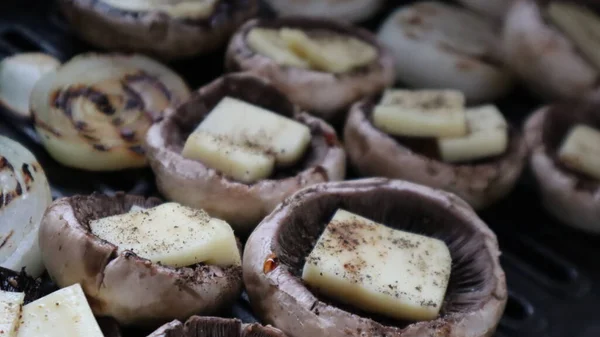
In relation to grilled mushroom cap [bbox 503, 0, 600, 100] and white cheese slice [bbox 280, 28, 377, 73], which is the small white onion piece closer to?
white cheese slice [bbox 280, 28, 377, 73]

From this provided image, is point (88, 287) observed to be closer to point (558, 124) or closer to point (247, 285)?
point (247, 285)

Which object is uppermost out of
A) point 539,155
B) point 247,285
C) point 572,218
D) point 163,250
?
point 163,250

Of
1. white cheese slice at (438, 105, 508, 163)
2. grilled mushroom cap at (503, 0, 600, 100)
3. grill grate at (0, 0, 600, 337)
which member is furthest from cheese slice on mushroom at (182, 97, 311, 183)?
grilled mushroom cap at (503, 0, 600, 100)

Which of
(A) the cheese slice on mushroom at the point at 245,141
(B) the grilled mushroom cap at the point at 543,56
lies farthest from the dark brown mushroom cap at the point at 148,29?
(B) the grilled mushroom cap at the point at 543,56

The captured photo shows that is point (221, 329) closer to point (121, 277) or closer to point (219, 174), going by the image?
point (121, 277)

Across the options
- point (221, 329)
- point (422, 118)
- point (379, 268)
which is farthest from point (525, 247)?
point (221, 329)

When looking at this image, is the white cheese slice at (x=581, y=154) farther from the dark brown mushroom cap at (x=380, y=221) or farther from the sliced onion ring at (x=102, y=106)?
the sliced onion ring at (x=102, y=106)

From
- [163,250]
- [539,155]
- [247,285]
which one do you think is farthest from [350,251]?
[539,155]

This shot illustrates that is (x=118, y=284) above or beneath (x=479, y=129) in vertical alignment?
above
